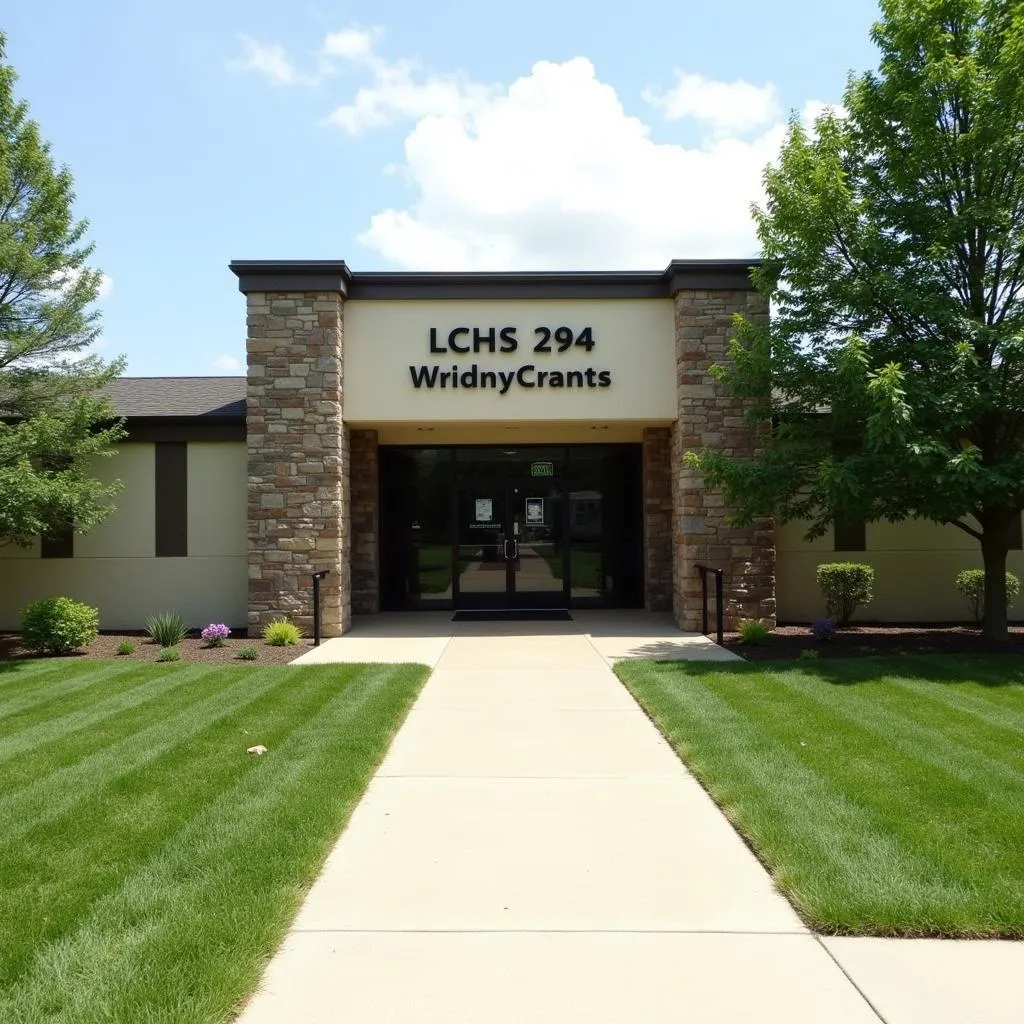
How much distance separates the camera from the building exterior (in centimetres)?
1213

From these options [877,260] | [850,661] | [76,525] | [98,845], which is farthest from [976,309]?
[76,525]

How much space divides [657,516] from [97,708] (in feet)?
31.1

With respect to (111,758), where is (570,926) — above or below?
below

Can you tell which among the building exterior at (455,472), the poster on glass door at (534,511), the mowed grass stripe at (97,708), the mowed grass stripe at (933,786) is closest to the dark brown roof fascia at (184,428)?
the building exterior at (455,472)

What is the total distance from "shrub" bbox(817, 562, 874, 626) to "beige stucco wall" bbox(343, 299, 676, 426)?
3489 millimetres

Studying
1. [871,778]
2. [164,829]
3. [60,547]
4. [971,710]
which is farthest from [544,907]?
[60,547]

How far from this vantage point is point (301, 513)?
12156 mm

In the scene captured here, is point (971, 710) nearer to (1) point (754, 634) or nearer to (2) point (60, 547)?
(1) point (754, 634)

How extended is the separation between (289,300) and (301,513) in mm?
3093

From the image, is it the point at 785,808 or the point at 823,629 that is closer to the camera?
the point at 785,808

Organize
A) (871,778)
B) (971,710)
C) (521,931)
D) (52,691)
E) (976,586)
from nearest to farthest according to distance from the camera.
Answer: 1. (521,931)
2. (871,778)
3. (971,710)
4. (52,691)
5. (976,586)

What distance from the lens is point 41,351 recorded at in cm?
Result: 1138

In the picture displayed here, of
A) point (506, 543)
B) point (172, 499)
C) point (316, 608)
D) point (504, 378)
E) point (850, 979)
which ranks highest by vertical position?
point (504, 378)

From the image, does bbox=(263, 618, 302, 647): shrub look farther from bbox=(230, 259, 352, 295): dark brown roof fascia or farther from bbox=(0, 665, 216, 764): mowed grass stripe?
bbox=(230, 259, 352, 295): dark brown roof fascia
